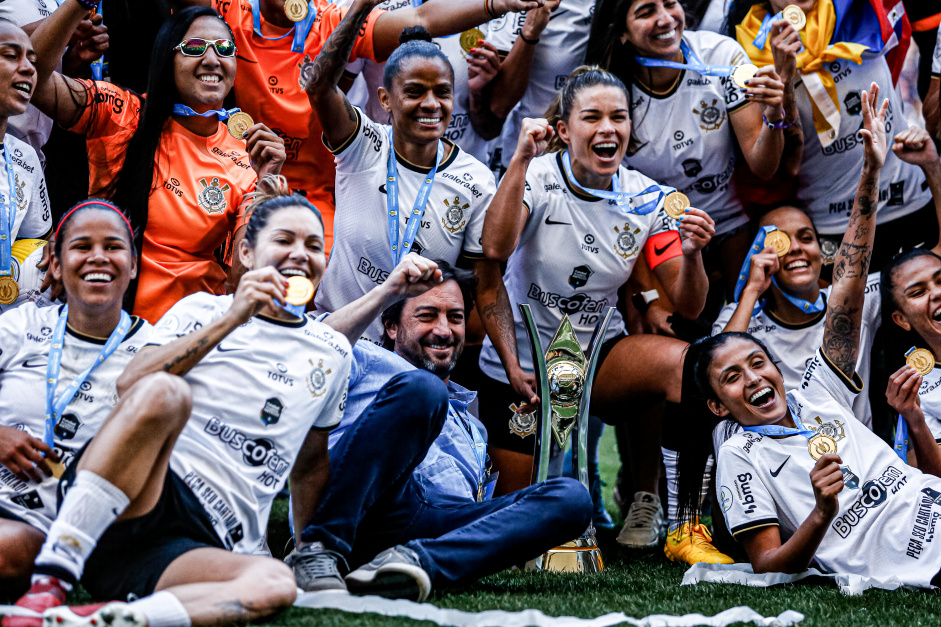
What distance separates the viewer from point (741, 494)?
4430 mm

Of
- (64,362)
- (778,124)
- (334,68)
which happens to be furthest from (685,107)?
(64,362)

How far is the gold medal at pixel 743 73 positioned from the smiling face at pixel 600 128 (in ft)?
2.22

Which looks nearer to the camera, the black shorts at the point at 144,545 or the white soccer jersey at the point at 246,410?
the black shorts at the point at 144,545

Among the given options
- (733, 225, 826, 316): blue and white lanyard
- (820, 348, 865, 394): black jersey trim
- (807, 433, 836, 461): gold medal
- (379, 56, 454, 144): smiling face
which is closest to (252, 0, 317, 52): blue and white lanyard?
(379, 56, 454, 144): smiling face

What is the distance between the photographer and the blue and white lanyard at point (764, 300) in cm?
557

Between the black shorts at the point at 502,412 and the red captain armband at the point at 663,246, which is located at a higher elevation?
the red captain armband at the point at 663,246

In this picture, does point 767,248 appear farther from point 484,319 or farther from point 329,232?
point 329,232

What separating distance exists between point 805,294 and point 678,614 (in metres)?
2.51

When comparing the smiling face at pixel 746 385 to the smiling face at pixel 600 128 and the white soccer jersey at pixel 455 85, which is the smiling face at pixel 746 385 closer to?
the smiling face at pixel 600 128

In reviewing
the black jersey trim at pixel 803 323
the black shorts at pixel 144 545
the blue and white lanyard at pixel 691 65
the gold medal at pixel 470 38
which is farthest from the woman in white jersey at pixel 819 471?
the black shorts at pixel 144 545

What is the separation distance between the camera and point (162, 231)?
15.9 ft

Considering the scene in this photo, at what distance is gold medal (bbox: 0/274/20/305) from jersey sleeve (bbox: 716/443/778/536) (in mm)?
3184

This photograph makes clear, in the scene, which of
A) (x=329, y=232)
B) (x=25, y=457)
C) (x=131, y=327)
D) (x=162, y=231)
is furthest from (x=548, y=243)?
(x=25, y=457)

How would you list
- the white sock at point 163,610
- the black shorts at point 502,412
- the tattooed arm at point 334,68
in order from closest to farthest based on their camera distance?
the white sock at point 163,610
the tattooed arm at point 334,68
the black shorts at point 502,412
